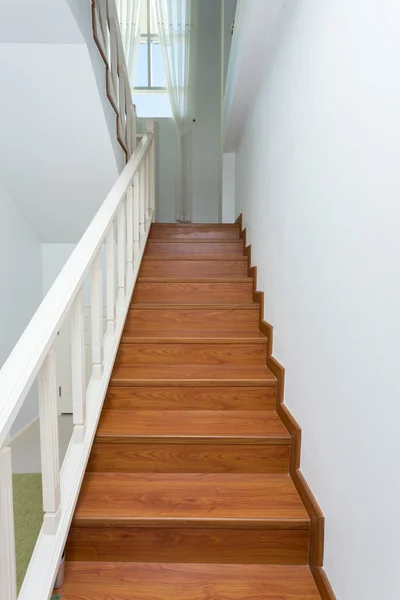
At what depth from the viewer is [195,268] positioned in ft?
11.5

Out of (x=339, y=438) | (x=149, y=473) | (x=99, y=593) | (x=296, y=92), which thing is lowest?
(x=99, y=593)

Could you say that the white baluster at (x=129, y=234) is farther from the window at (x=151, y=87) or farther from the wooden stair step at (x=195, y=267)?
the window at (x=151, y=87)

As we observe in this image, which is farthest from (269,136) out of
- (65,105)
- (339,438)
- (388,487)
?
(388,487)

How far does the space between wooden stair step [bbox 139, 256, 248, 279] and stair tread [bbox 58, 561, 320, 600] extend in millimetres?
2123

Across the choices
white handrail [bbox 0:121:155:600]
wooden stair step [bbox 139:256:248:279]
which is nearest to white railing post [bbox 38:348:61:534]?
white handrail [bbox 0:121:155:600]

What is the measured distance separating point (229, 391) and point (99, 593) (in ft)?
3.55

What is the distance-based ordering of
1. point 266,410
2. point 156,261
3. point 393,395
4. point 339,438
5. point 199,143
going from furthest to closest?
1. point 199,143
2. point 156,261
3. point 266,410
4. point 339,438
5. point 393,395

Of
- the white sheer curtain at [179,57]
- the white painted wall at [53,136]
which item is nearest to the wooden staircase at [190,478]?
the white painted wall at [53,136]

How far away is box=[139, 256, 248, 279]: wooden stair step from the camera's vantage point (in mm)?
3449

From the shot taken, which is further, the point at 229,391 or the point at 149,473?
the point at 229,391

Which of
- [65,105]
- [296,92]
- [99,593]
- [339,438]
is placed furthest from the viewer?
[65,105]

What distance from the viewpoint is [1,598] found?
3.34ft

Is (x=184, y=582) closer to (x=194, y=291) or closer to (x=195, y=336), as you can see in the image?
(x=195, y=336)

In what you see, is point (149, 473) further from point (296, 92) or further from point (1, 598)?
point (296, 92)
